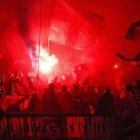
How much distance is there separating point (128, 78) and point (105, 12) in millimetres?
2981

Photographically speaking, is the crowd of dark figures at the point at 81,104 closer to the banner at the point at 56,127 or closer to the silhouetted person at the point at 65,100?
the silhouetted person at the point at 65,100

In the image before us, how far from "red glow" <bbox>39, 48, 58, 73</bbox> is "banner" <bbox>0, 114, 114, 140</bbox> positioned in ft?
21.0

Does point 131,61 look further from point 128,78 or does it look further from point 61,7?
point 61,7

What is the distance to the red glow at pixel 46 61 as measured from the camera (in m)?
12.3

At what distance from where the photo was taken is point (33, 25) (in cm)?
1243

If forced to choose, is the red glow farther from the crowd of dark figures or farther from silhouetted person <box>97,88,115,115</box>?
silhouetted person <box>97,88,115,115</box>

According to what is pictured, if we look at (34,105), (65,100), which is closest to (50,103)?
(34,105)

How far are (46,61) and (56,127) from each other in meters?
6.68

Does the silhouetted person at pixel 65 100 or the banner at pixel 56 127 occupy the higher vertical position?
the silhouetted person at pixel 65 100

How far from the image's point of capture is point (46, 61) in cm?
1246

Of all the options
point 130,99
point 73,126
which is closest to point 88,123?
point 73,126

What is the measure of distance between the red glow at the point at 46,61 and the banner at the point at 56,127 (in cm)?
640

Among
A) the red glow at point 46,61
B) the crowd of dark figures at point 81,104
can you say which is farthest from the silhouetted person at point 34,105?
the red glow at point 46,61

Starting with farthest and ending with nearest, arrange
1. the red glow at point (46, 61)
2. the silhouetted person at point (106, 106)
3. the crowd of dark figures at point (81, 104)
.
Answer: the red glow at point (46, 61) < the crowd of dark figures at point (81, 104) < the silhouetted person at point (106, 106)
